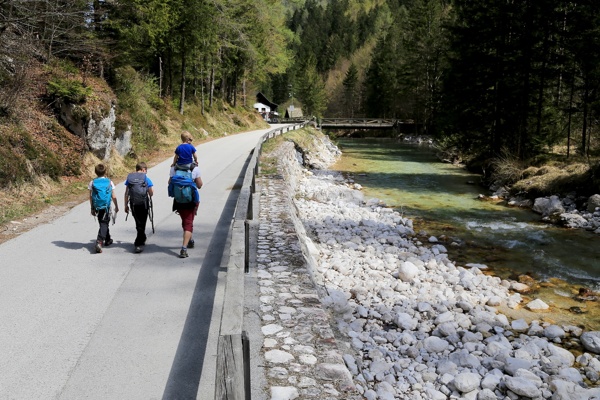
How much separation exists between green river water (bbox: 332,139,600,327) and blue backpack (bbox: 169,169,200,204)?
7090 mm

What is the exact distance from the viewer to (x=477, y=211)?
17.8 meters

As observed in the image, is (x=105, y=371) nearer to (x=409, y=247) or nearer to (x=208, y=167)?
(x=409, y=247)

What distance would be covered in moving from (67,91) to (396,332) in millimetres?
14574

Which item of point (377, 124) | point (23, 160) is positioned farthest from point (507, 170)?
point (377, 124)

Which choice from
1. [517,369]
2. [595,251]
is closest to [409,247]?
[595,251]

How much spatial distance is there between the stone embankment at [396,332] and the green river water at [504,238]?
0.90m

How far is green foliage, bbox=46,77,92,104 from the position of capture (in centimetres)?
1630

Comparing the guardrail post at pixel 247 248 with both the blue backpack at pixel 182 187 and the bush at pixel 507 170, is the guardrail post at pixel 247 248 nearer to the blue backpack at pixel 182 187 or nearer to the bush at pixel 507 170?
the blue backpack at pixel 182 187

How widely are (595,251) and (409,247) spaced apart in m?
5.18

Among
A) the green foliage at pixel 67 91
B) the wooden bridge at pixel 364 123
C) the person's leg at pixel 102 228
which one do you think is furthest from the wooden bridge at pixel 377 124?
the person's leg at pixel 102 228

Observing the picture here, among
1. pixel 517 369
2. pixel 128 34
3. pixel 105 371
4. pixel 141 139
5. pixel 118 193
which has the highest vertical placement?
pixel 128 34

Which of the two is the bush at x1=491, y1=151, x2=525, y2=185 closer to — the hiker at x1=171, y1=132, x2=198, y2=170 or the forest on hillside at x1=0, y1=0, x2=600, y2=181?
the forest on hillside at x1=0, y1=0, x2=600, y2=181

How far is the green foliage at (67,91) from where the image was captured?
16297 millimetres

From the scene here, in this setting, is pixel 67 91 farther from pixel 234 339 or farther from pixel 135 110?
pixel 234 339
